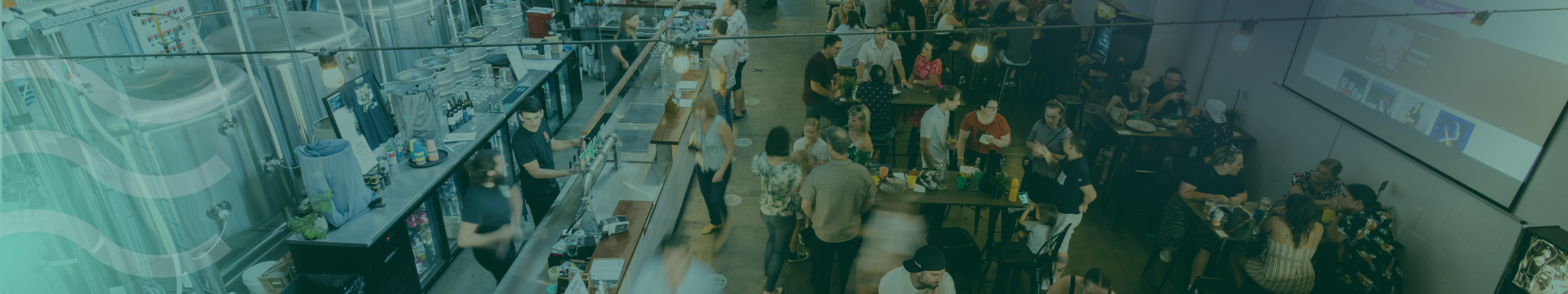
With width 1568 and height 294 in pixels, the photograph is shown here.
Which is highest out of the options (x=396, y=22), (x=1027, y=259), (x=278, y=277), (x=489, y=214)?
(x=396, y=22)

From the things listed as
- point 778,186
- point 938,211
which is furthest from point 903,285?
point 938,211

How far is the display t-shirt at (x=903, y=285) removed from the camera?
4012 mm

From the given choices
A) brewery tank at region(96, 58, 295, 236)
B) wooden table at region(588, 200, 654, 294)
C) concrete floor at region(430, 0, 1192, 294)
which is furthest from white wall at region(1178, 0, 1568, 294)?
brewery tank at region(96, 58, 295, 236)

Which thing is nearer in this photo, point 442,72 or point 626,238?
point 626,238

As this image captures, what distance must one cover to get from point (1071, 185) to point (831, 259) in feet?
5.55

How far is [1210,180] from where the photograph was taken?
17.6ft

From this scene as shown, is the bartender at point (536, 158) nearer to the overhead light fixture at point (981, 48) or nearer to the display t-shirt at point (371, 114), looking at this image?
the display t-shirt at point (371, 114)

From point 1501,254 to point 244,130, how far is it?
26.2ft

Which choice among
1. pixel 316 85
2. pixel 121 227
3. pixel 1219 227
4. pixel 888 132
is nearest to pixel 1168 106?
pixel 1219 227

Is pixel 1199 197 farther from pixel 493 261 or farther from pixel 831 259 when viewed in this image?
pixel 493 261

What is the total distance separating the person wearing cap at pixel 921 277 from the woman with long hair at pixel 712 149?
1816mm

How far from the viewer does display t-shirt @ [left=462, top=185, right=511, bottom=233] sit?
476 centimetres

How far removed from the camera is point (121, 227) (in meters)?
4.23

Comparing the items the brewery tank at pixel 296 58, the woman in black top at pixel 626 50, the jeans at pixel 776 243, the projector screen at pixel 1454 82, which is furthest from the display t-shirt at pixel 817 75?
the projector screen at pixel 1454 82
